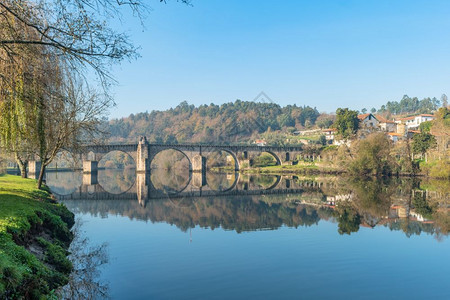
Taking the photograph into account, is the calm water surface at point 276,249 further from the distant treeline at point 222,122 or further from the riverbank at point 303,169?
the distant treeline at point 222,122

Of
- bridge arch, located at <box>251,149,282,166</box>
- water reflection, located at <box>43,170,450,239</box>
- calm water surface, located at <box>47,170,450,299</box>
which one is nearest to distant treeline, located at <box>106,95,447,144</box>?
bridge arch, located at <box>251,149,282,166</box>

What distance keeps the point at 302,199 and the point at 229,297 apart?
944 inches

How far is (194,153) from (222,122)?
6204 cm

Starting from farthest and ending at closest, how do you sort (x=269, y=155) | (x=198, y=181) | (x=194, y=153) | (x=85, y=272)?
(x=269, y=155) → (x=194, y=153) → (x=198, y=181) → (x=85, y=272)

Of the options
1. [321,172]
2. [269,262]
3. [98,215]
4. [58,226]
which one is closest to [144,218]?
[98,215]

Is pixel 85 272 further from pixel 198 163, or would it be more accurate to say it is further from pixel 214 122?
pixel 214 122

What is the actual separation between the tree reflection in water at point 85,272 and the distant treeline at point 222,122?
113011mm

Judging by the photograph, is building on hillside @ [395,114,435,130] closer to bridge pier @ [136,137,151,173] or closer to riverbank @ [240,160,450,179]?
riverbank @ [240,160,450,179]

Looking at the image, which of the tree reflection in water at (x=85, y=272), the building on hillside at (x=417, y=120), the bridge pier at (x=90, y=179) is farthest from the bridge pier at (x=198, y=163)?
the building on hillside at (x=417, y=120)

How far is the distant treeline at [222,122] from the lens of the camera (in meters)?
136

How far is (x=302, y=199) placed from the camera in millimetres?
32969

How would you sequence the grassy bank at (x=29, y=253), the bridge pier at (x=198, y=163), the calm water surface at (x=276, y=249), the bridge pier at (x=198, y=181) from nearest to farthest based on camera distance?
the grassy bank at (x=29, y=253), the calm water surface at (x=276, y=249), the bridge pier at (x=198, y=181), the bridge pier at (x=198, y=163)

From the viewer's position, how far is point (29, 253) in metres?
9.03

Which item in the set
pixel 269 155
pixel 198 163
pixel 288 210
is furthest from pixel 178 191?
pixel 269 155
